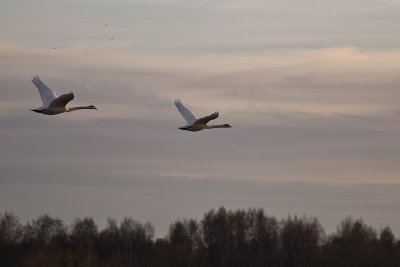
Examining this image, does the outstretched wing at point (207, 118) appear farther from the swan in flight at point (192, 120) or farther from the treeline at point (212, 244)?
the treeline at point (212, 244)

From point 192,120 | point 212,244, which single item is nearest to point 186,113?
point 192,120

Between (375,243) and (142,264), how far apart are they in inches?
1009

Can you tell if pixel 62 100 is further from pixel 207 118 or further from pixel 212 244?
pixel 212 244

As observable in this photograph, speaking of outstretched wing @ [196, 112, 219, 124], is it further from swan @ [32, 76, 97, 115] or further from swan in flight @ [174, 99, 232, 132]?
swan @ [32, 76, 97, 115]

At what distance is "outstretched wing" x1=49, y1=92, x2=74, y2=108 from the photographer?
62.7 metres

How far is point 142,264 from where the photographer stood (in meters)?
126

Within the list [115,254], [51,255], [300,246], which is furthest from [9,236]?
[300,246]

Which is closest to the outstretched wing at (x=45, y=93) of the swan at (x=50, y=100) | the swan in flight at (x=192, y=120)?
the swan at (x=50, y=100)

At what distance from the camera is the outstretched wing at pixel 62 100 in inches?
2467

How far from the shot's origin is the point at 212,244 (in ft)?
454

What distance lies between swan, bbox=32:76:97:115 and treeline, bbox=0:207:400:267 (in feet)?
150

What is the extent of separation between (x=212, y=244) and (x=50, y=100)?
2923 inches

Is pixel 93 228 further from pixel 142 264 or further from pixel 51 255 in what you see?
pixel 51 255

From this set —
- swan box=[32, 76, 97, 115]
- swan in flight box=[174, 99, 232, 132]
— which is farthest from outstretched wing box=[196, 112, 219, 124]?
swan box=[32, 76, 97, 115]
